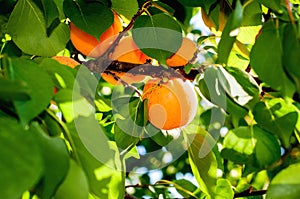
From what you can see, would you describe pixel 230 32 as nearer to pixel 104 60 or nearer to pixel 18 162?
pixel 18 162

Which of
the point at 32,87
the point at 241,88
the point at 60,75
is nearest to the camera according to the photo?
the point at 32,87

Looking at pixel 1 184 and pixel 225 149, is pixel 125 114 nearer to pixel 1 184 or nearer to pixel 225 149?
pixel 225 149

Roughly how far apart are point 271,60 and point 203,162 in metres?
0.42

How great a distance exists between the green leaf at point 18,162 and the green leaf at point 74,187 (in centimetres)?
7

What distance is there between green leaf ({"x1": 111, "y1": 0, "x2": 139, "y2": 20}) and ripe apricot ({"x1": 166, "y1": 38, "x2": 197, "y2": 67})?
112 mm

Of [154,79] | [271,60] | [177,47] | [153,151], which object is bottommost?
[153,151]

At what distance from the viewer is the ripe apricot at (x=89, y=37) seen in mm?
1121

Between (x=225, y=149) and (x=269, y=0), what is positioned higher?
(x=269, y=0)

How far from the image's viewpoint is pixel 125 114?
3.56 feet

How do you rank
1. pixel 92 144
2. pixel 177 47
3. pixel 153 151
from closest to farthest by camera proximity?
pixel 92 144, pixel 177 47, pixel 153 151

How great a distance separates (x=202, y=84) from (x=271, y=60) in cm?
29

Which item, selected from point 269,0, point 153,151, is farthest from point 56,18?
point 153,151

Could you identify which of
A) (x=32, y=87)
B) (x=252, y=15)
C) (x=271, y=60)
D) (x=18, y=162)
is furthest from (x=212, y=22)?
(x=18, y=162)

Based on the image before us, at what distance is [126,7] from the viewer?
109 centimetres
